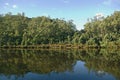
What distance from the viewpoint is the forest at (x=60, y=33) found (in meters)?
65.8

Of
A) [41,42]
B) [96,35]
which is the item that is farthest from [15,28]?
[96,35]

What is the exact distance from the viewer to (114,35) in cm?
6581

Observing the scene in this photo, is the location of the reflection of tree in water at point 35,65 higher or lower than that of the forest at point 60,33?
lower

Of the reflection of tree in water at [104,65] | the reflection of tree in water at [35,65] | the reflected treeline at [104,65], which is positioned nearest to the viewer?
the reflection of tree in water at [104,65]

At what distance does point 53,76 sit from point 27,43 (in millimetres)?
48161

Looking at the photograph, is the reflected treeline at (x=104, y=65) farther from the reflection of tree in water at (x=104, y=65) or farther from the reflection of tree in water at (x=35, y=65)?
the reflection of tree in water at (x=35, y=65)

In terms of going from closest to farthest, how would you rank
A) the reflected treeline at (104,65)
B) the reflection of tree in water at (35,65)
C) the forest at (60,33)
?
the reflected treeline at (104,65) < the reflection of tree in water at (35,65) < the forest at (60,33)

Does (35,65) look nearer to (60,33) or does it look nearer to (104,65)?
(104,65)

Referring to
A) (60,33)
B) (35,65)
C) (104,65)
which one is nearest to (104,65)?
(104,65)

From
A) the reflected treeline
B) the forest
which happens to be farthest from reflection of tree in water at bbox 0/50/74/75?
the forest

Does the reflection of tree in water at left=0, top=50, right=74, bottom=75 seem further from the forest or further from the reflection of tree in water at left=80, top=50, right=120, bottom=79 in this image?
the forest

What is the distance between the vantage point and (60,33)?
7206 centimetres

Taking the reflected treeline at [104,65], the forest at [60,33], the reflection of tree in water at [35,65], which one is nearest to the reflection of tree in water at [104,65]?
the reflected treeline at [104,65]

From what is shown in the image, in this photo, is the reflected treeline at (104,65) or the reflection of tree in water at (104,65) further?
the reflected treeline at (104,65)
